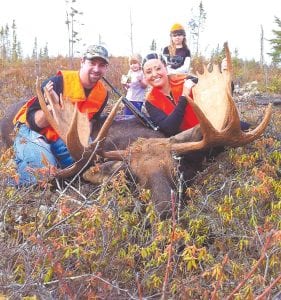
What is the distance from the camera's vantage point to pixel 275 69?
19.9 m

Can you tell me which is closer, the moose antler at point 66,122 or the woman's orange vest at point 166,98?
the moose antler at point 66,122

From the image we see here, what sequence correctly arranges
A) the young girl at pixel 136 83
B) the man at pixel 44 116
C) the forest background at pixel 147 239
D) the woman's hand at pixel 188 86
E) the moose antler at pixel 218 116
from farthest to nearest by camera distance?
the young girl at pixel 136 83 → the woman's hand at pixel 188 86 → the man at pixel 44 116 → the moose antler at pixel 218 116 → the forest background at pixel 147 239

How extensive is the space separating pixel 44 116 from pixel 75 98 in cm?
50

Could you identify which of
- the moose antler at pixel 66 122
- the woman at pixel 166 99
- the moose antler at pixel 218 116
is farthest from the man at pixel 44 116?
the moose antler at pixel 218 116

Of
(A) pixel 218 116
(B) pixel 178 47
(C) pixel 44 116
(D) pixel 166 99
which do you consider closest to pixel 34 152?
(C) pixel 44 116

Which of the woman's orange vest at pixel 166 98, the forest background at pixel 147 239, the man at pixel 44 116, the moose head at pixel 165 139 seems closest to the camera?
the forest background at pixel 147 239

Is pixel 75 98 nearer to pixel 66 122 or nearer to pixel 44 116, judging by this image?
pixel 44 116

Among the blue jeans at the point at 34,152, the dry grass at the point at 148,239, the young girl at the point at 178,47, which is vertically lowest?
the dry grass at the point at 148,239

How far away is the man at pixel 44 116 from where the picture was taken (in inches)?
214

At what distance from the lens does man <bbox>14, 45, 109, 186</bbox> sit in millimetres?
5434

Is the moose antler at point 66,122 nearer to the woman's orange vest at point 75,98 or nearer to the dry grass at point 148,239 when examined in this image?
the woman's orange vest at point 75,98

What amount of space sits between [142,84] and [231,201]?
13.7ft

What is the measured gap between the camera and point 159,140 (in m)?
5.32

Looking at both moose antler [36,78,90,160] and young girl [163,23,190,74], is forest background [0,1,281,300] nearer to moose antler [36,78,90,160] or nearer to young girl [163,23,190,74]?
moose antler [36,78,90,160]
